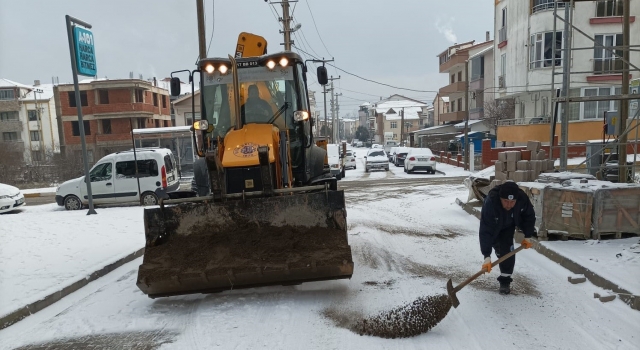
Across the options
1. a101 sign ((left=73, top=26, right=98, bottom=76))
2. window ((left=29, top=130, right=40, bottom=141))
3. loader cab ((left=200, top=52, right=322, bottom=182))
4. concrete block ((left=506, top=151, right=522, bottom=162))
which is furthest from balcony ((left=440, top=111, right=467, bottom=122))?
window ((left=29, top=130, right=40, bottom=141))

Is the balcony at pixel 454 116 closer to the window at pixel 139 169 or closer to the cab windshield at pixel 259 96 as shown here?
the window at pixel 139 169

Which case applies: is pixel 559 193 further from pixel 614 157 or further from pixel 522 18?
pixel 522 18

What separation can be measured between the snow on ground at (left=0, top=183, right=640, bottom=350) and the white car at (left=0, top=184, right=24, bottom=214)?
10833 millimetres

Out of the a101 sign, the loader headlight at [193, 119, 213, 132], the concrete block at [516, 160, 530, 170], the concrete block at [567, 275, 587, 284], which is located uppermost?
the a101 sign

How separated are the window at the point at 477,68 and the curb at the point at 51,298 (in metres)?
39.3

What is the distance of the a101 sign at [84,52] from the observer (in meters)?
11.3

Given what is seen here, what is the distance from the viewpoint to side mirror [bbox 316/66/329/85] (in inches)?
292

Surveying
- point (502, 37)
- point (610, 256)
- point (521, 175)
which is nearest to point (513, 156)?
point (521, 175)

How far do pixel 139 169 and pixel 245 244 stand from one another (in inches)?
404

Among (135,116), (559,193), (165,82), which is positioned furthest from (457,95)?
(559,193)

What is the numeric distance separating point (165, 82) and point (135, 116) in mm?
17311

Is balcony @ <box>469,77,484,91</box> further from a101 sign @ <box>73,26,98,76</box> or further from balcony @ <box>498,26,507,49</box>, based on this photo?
a101 sign @ <box>73,26,98,76</box>

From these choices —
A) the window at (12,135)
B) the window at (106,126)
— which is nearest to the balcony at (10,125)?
the window at (12,135)

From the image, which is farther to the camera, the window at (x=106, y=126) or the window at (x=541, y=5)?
the window at (x=106, y=126)
